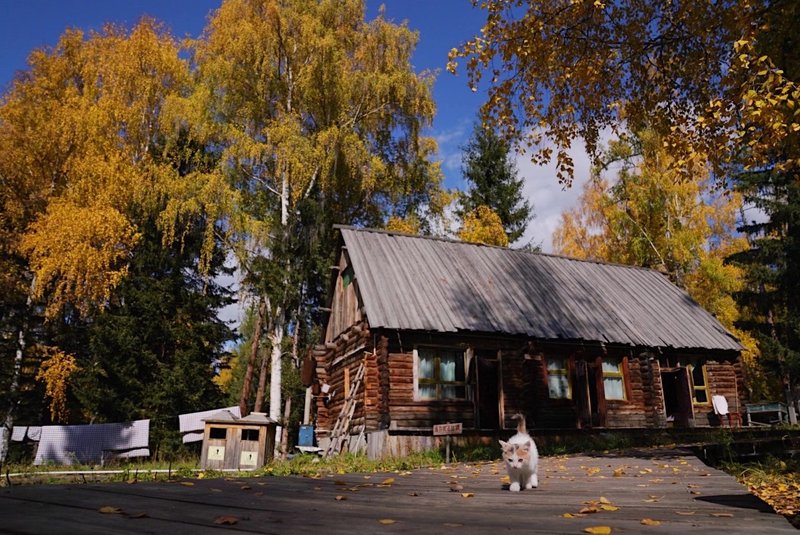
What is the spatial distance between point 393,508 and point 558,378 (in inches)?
598

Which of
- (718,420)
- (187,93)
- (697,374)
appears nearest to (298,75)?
(187,93)

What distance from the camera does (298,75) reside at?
81.8 ft

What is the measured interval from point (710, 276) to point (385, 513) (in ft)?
99.9

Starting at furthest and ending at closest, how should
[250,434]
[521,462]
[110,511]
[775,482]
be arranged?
1. [250,434]
2. [775,482]
3. [521,462]
4. [110,511]

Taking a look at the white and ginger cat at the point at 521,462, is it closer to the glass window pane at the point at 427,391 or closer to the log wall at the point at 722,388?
Result: the glass window pane at the point at 427,391

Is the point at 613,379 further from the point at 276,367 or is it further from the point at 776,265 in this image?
the point at 776,265

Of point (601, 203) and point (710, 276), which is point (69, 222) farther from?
point (710, 276)

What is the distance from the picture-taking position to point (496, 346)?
58.3 ft

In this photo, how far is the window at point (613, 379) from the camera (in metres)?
19.4

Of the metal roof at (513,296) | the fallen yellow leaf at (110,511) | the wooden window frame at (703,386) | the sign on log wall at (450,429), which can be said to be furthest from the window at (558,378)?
the fallen yellow leaf at (110,511)

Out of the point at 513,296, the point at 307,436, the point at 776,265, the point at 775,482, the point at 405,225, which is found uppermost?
the point at 405,225

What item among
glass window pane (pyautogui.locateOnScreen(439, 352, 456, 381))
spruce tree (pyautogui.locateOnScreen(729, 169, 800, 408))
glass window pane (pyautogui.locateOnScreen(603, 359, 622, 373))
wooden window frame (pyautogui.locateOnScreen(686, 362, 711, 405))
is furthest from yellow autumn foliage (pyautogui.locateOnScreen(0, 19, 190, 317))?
spruce tree (pyautogui.locateOnScreen(729, 169, 800, 408))

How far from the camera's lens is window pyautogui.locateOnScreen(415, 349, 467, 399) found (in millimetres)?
16953

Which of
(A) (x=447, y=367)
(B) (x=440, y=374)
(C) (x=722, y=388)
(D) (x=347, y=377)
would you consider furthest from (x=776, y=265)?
(D) (x=347, y=377)
